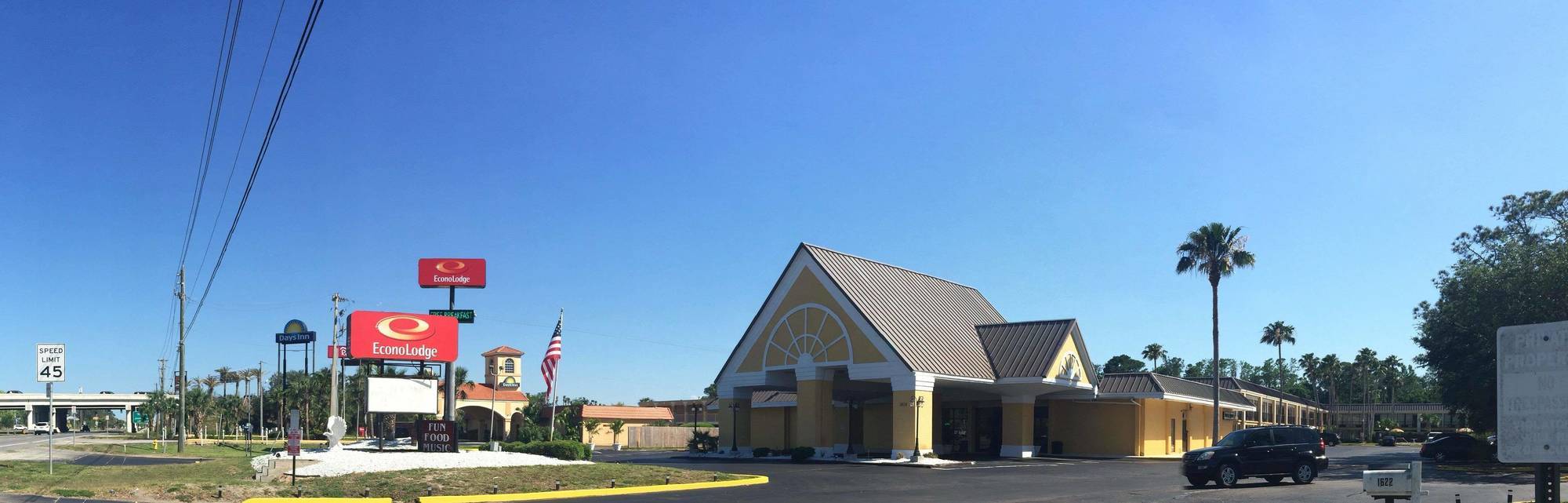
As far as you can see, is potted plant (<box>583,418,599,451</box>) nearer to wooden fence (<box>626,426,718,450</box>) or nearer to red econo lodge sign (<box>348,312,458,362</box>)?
wooden fence (<box>626,426,718,450</box>)

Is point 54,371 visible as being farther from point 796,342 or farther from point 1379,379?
point 1379,379

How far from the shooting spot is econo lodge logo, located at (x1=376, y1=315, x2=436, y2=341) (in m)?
43.3

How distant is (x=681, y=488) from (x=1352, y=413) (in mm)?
109362

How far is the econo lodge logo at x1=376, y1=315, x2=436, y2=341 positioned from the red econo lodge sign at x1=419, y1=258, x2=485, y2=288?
236cm

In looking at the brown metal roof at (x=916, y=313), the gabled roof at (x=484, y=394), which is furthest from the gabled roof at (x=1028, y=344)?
the gabled roof at (x=484, y=394)

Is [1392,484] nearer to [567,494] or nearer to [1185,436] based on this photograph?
[567,494]

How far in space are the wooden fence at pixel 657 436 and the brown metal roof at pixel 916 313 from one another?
2619cm

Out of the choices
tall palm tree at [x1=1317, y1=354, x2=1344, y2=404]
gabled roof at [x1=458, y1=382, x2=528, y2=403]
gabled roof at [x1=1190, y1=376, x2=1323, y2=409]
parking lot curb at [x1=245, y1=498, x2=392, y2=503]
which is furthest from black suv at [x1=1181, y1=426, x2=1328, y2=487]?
tall palm tree at [x1=1317, y1=354, x2=1344, y2=404]

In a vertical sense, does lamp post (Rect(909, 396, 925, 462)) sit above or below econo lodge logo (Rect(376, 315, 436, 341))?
below

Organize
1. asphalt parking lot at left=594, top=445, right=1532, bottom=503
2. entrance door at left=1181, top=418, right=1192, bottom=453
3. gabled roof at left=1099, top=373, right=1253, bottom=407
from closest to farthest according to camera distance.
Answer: asphalt parking lot at left=594, top=445, right=1532, bottom=503 → gabled roof at left=1099, top=373, right=1253, bottom=407 → entrance door at left=1181, top=418, right=1192, bottom=453

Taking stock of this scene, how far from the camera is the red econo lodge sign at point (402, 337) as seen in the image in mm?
42594

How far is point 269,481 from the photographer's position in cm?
2353

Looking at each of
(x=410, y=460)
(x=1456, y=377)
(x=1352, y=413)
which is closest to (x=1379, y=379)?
(x=1352, y=413)

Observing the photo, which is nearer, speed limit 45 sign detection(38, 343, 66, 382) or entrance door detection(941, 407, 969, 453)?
speed limit 45 sign detection(38, 343, 66, 382)
